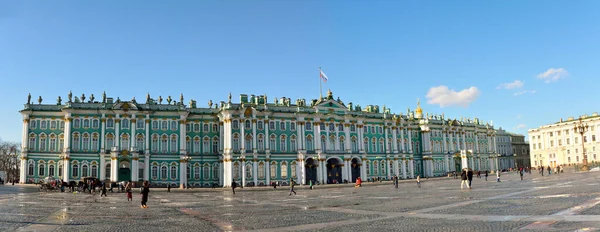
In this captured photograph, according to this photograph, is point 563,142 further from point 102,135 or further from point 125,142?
point 102,135

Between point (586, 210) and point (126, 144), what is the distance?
62342mm

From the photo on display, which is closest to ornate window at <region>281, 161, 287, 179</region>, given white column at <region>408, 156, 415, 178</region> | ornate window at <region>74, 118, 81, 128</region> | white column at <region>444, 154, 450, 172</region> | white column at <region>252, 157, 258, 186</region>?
white column at <region>252, 157, 258, 186</region>

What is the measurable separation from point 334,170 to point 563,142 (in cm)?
8676

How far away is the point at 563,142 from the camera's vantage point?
→ 132 m

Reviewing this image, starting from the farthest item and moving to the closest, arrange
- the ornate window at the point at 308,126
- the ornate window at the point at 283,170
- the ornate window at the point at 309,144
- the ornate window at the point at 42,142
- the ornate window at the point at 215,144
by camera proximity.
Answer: the ornate window at the point at 308,126 → the ornate window at the point at 309,144 → the ornate window at the point at 283,170 → the ornate window at the point at 215,144 → the ornate window at the point at 42,142

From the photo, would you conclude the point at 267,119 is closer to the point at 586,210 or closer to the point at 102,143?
the point at 102,143

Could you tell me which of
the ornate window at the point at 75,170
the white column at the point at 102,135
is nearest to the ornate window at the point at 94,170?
the ornate window at the point at 75,170

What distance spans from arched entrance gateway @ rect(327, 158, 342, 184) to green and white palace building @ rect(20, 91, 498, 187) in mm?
177

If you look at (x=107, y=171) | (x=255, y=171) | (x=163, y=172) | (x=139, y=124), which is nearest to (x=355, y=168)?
(x=255, y=171)

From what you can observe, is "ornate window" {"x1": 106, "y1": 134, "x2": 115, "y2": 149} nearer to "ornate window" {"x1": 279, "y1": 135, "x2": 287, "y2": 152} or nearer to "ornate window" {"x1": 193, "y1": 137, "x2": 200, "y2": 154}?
"ornate window" {"x1": 193, "y1": 137, "x2": 200, "y2": 154}

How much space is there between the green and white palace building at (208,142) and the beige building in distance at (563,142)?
66920 millimetres

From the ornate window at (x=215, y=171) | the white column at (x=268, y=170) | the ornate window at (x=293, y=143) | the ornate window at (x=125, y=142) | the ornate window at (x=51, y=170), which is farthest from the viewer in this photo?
the ornate window at (x=293, y=143)

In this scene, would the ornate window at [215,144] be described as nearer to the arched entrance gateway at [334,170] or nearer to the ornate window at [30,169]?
the arched entrance gateway at [334,170]

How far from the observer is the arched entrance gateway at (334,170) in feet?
263
